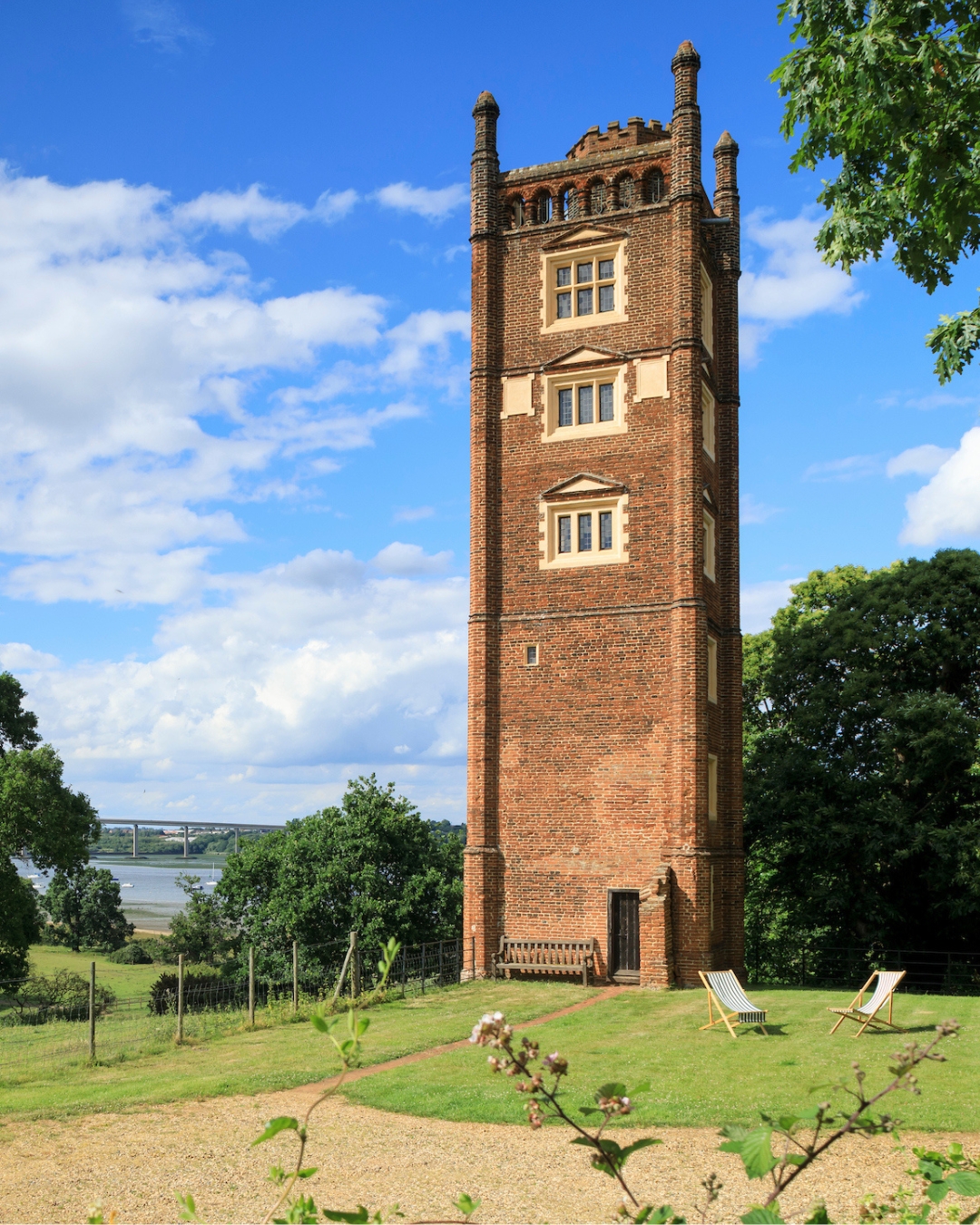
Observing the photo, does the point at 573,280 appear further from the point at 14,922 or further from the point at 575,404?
the point at 14,922

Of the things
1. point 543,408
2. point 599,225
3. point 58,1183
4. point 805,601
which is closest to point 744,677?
point 805,601

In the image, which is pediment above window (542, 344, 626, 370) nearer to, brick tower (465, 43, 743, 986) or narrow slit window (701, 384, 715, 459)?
brick tower (465, 43, 743, 986)

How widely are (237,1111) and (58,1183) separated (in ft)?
8.56

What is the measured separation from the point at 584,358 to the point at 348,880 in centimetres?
1557

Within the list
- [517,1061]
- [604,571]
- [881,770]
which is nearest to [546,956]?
[604,571]

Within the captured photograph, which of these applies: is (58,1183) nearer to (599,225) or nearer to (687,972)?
(687,972)

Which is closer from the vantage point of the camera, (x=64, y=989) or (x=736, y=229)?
(x=736, y=229)

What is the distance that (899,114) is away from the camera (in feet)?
34.7

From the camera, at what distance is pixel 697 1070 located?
44.6ft

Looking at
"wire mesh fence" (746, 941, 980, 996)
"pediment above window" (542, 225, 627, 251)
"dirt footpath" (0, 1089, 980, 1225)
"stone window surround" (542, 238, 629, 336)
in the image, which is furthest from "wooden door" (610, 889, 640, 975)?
"pediment above window" (542, 225, 627, 251)

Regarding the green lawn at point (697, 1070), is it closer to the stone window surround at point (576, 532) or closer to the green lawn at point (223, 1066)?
the green lawn at point (223, 1066)

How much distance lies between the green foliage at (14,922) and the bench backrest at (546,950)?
18.8 m

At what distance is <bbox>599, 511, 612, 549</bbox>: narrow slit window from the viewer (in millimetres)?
24797

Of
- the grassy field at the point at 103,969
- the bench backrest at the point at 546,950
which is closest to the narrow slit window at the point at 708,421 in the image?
the bench backrest at the point at 546,950
